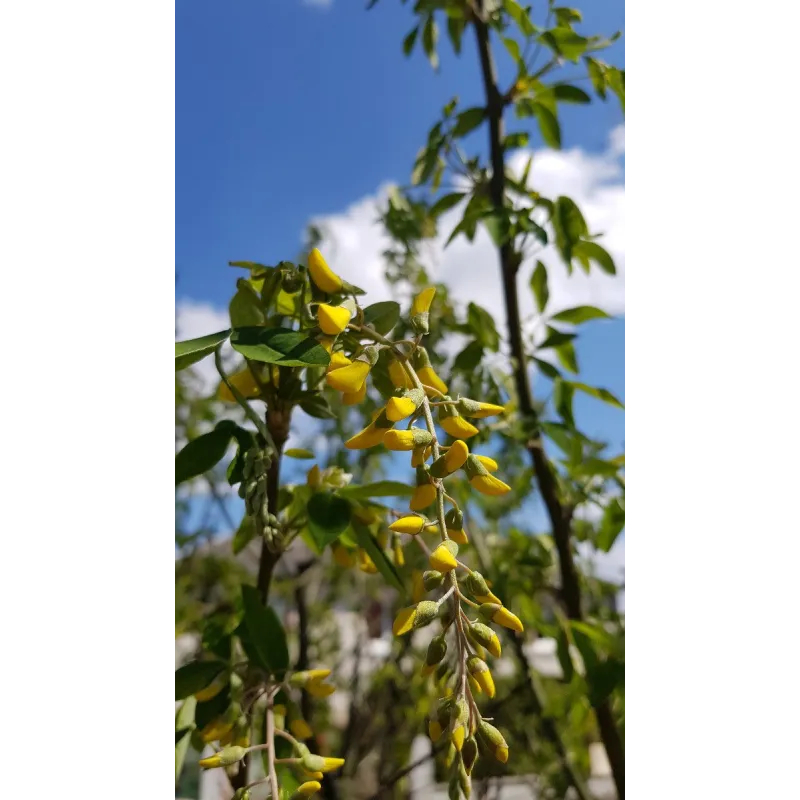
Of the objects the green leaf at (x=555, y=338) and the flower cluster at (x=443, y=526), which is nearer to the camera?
the flower cluster at (x=443, y=526)

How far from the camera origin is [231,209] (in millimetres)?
753

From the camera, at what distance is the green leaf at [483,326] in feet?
2.21

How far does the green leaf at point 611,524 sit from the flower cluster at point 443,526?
0.37 metres

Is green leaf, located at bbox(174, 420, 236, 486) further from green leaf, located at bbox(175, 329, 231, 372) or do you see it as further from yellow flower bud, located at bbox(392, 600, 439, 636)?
yellow flower bud, located at bbox(392, 600, 439, 636)

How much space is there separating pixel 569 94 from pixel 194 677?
0.64 m

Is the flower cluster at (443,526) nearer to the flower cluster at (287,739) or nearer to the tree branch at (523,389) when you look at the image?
the flower cluster at (287,739)

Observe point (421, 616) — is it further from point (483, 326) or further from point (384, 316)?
point (483, 326)

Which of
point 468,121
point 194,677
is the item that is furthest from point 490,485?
point 468,121

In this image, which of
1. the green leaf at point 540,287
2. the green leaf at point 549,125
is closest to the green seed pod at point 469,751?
the green leaf at point 540,287

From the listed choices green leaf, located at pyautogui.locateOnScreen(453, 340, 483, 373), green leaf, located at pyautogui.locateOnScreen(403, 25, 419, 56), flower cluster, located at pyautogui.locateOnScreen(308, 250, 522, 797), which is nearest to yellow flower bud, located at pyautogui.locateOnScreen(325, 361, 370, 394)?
flower cluster, located at pyautogui.locateOnScreen(308, 250, 522, 797)

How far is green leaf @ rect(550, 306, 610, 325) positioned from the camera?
2.33 feet

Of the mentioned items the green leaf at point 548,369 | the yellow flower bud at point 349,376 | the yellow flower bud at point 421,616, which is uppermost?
the green leaf at point 548,369
